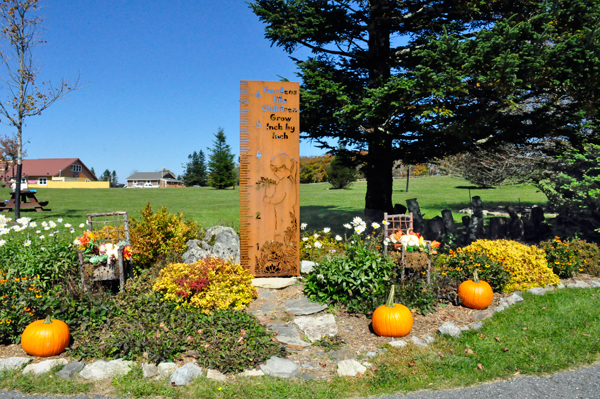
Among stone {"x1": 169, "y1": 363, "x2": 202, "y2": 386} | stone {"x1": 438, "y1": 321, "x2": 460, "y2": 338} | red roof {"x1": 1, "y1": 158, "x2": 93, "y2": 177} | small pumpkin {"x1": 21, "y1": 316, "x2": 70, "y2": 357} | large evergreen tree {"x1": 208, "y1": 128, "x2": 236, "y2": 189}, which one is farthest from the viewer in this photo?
red roof {"x1": 1, "y1": 158, "x2": 93, "y2": 177}

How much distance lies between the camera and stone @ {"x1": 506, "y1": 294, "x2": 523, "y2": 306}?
5.70m

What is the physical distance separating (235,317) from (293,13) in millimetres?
7122

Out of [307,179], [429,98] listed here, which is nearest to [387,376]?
[429,98]

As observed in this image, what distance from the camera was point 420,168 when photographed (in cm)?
5181

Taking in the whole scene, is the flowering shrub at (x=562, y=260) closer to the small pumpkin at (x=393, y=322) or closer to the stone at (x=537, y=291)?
the stone at (x=537, y=291)

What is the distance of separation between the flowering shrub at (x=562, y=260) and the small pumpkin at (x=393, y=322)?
401 cm

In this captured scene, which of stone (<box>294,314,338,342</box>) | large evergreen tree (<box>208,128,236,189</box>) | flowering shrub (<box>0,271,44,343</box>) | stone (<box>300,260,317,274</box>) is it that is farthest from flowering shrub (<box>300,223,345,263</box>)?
large evergreen tree (<box>208,128,236,189</box>)

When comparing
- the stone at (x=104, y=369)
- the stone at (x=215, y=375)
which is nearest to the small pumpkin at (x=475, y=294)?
the stone at (x=215, y=375)

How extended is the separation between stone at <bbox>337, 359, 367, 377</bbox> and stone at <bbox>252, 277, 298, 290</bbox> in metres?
2.36

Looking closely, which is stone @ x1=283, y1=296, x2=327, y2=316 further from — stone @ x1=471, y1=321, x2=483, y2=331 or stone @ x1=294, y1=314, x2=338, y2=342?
stone @ x1=471, y1=321, x2=483, y2=331

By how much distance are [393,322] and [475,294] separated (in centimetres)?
166

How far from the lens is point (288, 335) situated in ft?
15.0

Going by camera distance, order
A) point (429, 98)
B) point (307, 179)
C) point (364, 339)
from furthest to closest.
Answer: point (307, 179), point (429, 98), point (364, 339)

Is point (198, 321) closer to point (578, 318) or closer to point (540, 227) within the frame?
point (578, 318)
